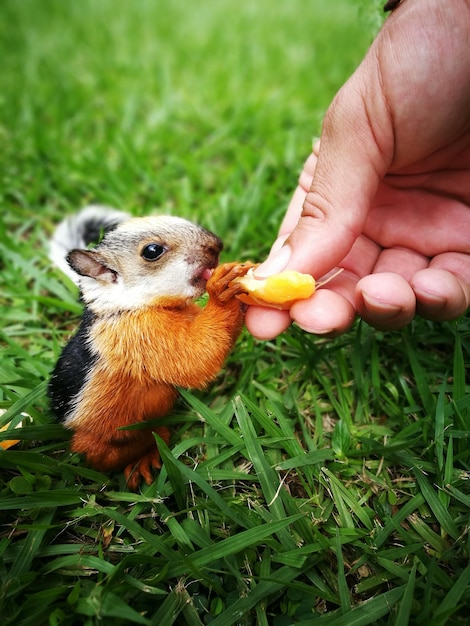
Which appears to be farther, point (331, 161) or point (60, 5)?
point (60, 5)

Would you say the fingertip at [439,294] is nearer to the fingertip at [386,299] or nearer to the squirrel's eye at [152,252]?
the fingertip at [386,299]

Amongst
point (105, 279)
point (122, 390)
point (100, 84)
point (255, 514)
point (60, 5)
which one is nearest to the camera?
point (255, 514)

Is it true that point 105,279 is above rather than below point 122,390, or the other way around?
above

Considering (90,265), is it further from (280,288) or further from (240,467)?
(240,467)

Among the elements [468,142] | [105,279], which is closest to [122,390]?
[105,279]

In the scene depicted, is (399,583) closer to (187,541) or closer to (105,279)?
(187,541)

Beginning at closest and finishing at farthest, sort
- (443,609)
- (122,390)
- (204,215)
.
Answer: (443,609), (122,390), (204,215)

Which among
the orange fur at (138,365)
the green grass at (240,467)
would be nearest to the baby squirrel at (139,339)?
the orange fur at (138,365)

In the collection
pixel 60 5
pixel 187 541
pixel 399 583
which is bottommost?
pixel 399 583
